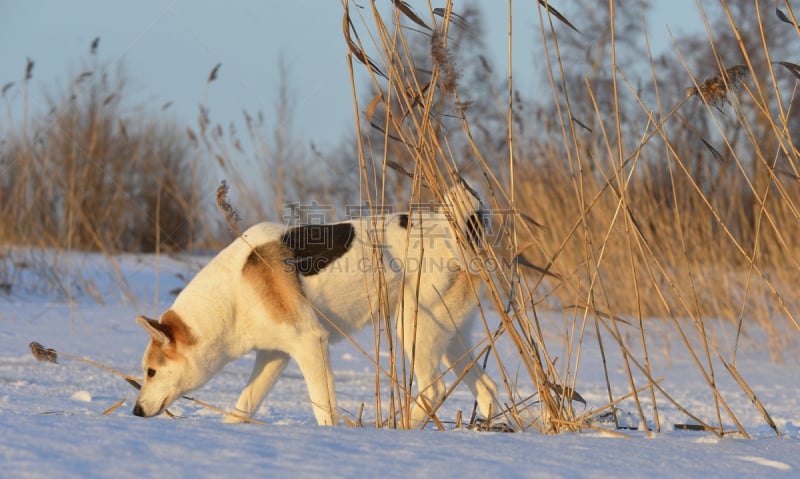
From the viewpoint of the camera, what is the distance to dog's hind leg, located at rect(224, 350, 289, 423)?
4023 millimetres

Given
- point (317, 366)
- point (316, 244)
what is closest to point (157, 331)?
point (317, 366)

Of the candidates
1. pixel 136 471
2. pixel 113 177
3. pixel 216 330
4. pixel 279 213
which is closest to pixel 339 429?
pixel 136 471

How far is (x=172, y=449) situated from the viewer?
5.43 ft

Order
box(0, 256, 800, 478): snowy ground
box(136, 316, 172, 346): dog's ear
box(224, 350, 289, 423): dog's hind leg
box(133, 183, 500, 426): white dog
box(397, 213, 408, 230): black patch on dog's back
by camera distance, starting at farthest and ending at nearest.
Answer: box(397, 213, 408, 230): black patch on dog's back, box(224, 350, 289, 423): dog's hind leg, box(133, 183, 500, 426): white dog, box(136, 316, 172, 346): dog's ear, box(0, 256, 800, 478): snowy ground

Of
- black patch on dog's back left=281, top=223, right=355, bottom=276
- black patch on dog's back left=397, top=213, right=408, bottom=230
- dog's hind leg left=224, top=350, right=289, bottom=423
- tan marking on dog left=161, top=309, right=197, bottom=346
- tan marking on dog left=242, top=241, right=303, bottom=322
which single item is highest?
black patch on dog's back left=397, top=213, right=408, bottom=230

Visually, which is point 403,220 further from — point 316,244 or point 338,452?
point 338,452

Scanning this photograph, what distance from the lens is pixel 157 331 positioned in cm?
380

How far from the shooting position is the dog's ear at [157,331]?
374 cm

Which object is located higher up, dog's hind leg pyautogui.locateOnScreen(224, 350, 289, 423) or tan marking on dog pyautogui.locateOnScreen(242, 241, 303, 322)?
tan marking on dog pyautogui.locateOnScreen(242, 241, 303, 322)

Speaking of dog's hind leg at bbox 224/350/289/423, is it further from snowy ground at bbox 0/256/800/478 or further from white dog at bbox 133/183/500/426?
snowy ground at bbox 0/256/800/478

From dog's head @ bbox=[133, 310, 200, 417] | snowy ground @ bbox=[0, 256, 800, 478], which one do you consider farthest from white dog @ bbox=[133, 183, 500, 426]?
snowy ground @ bbox=[0, 256, 800, 478]

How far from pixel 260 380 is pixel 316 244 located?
70 centimetres

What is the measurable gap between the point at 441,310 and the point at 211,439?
8.26 feet

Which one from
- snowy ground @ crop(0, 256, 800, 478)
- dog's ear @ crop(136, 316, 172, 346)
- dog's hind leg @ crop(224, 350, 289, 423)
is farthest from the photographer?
dog's hind leg @ crop(224, 350, 289, 423)
